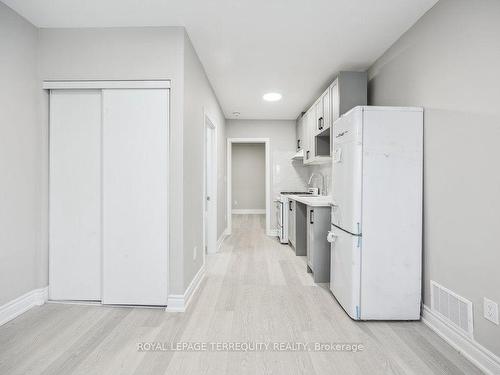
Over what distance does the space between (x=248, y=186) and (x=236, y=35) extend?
713cm

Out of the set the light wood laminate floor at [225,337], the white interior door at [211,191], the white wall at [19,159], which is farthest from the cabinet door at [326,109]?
the white wall at [19,159]

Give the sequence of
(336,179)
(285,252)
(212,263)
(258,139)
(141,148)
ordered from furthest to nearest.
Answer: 1. (258,139)
2. (285,252)
3. (212,263)
4. (336,179)
5. (141,148)

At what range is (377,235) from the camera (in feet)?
6.93

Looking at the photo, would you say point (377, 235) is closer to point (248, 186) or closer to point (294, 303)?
point (294, 303)

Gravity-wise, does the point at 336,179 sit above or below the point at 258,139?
below

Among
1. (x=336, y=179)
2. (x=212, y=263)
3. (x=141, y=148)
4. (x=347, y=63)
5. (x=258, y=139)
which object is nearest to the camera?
(x=141, y=148)

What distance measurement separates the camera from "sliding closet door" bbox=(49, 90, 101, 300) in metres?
2.42

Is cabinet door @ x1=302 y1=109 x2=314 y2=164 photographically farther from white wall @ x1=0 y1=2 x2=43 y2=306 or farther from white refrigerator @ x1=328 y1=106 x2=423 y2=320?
white wall @ x1=0 y1=2 x2=43 y2=306

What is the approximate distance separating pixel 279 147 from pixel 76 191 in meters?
4.09

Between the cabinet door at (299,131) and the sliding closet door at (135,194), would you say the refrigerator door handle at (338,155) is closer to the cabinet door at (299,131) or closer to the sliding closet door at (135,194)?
the sliding closet door at (135,194)

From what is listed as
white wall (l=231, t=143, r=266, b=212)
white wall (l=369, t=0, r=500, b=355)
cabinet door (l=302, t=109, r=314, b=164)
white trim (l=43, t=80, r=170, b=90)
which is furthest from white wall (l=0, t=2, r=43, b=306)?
white wall (l=231, t=143, r=266, b=212)

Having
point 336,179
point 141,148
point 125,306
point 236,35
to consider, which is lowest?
point 125,306

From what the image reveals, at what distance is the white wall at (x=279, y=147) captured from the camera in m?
5.70

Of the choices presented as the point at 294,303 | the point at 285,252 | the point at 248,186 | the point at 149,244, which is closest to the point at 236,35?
the point at 149,244
